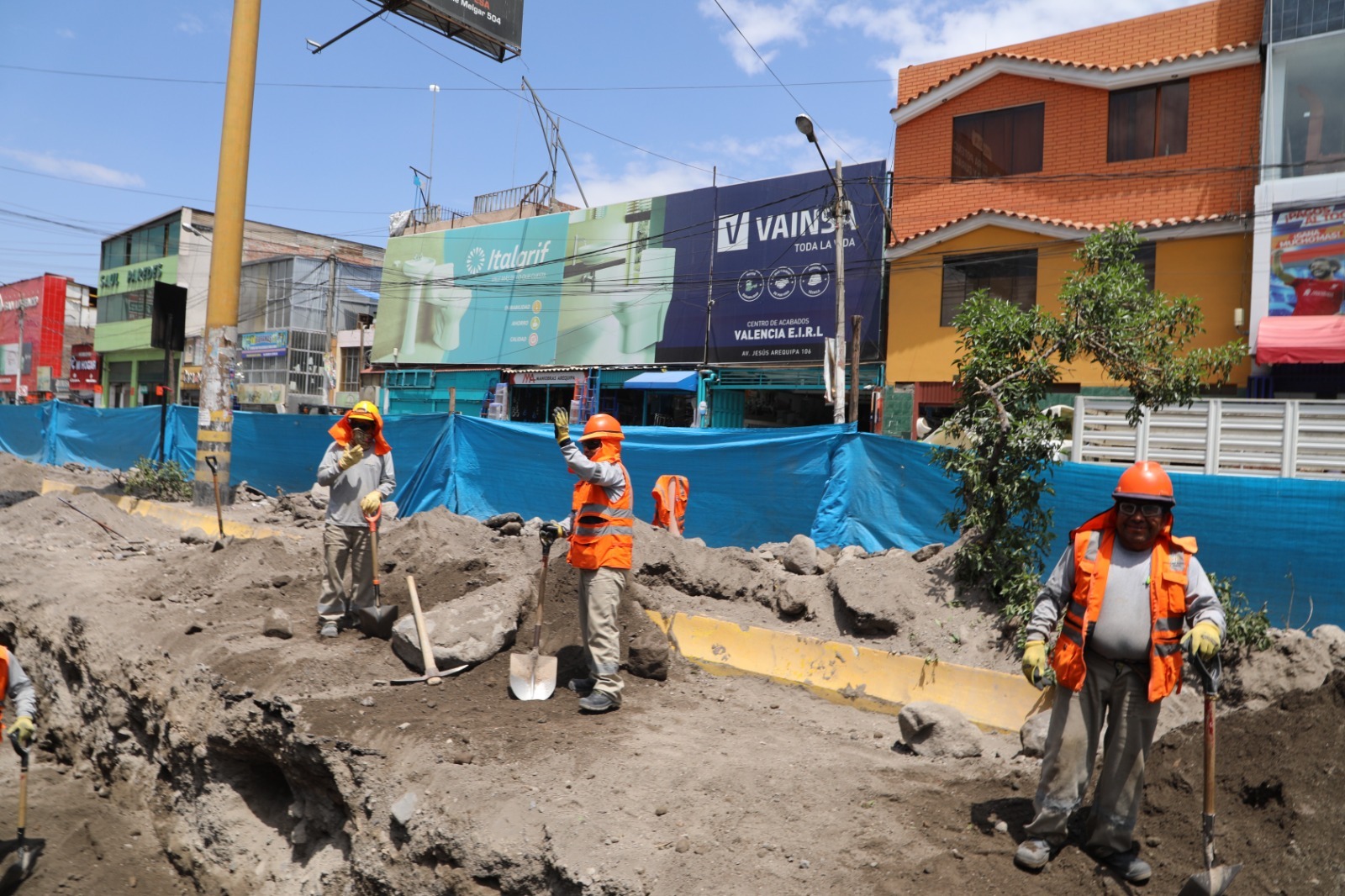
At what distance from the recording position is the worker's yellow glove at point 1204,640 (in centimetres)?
348

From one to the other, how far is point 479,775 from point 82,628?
5148 millimetres

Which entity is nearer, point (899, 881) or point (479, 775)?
point (899, 881)

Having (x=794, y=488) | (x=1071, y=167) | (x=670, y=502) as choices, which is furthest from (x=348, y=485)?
(x=1071, y=167)

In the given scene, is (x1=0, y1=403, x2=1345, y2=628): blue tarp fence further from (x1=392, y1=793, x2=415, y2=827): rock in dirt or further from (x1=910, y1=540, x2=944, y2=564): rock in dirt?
(x1=392, y1=793, x2=415, y2=827): rock in dirt

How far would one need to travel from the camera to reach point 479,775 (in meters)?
4.62

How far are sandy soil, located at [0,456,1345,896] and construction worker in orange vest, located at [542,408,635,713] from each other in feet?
0.86

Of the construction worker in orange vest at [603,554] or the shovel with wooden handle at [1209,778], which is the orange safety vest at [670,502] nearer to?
the construction worker in orange vest at [603,554]

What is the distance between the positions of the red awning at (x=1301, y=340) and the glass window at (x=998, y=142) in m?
5.73

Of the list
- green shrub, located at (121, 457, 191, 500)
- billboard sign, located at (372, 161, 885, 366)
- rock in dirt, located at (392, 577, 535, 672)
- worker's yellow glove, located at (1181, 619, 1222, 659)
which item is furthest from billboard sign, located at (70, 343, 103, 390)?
worker's yellow glove, located at (1181, 619, 1222, 659)

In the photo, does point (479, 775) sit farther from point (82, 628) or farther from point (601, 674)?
point (82, 628)

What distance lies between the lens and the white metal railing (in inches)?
352

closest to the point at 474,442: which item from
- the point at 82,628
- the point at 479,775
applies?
the point at 82,628

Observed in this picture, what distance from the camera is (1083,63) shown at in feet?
58.9

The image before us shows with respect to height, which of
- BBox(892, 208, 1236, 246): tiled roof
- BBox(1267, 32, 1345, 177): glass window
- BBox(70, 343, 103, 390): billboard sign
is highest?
BBox(1267, 32, 1345, 177): glass window
